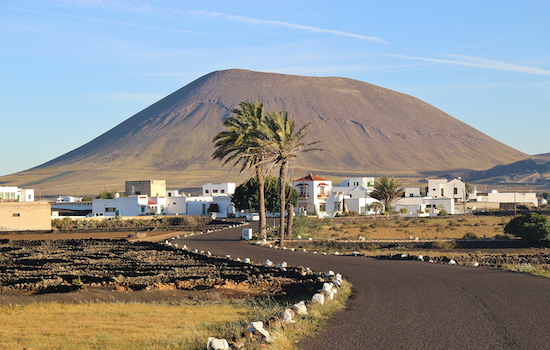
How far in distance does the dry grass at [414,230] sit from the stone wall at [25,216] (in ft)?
89.9

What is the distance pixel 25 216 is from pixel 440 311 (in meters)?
51.0

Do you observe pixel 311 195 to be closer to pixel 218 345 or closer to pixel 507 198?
pixel 507 198

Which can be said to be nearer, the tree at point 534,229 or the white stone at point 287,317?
the white stone at point 287,317

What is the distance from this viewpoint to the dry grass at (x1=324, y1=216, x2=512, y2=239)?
48.6 metres

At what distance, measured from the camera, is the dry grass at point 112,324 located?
10.0 meters

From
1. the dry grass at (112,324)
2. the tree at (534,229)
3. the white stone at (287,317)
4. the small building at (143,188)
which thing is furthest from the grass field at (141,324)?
the small building at (143,188)

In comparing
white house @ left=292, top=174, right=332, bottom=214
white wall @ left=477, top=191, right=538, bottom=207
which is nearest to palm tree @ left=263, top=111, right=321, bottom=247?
white house @ left=292, top=174, right=332, bottom=214

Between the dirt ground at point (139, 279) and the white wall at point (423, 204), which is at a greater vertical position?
the white wall at point (423, 204)

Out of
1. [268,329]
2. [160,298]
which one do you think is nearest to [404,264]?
[160,298]

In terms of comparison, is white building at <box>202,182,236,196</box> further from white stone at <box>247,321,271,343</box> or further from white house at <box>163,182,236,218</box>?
white stone at <box>247,321,271,343</box>

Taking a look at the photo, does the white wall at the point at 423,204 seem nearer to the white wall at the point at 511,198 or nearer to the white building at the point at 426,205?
the white building at the point at 426,205

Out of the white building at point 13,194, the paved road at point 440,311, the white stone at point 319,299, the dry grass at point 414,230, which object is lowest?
the dry grass at point 414,230

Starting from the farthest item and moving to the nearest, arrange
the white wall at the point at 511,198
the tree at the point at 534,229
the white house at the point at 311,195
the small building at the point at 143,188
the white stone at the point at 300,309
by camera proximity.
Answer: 1. the white wall at the point at 511,198
2. the small building at the point at 143,188
3. the white house at the point at 311,195
4. the tree at the point at 534,229
5. the white stone at the point at 300,309

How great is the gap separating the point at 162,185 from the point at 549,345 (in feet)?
326
